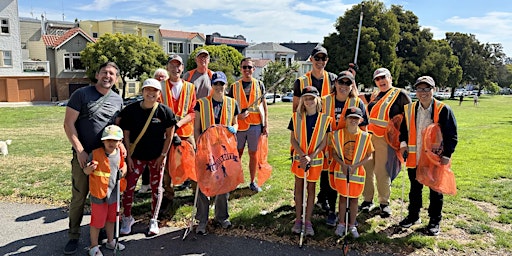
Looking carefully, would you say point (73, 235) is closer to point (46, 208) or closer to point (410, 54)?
point (46, 208)

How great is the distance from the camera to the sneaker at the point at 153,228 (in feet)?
16.9

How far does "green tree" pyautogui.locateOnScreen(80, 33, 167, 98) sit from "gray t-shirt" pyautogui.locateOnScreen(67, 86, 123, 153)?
35944 millimetres

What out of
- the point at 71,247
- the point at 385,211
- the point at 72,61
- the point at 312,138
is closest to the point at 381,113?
the point at 312,138

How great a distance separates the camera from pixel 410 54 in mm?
49281

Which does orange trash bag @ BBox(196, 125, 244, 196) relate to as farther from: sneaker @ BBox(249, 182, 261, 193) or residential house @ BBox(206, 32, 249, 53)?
residential house @ BBox(206, 32, 249, 53)

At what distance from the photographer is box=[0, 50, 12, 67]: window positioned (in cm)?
3778

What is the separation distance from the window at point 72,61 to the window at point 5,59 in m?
5.68

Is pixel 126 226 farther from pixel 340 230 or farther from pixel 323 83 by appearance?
pixel 323 83

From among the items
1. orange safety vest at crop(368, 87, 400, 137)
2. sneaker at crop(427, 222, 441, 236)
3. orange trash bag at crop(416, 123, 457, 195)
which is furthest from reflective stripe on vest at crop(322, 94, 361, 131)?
sneaker at crop(427, 222, 441, 236)

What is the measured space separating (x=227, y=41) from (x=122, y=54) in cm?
2698

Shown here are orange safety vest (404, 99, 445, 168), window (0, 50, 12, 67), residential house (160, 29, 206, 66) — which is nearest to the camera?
orange safety vest (404, 99, 445, 168)

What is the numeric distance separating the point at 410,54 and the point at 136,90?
3618cm

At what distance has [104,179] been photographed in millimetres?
4367

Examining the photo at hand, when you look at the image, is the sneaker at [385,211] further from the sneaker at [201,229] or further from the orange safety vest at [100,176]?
the orange safety vest at [100,176]
